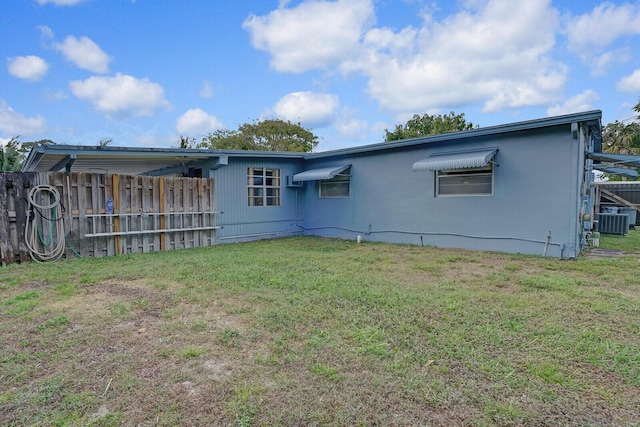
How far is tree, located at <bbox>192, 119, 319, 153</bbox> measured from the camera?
27656 mm

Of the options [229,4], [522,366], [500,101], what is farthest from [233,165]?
[500,101]

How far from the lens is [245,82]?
52.0ft

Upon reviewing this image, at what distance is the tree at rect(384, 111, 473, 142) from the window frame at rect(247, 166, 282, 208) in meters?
15.4

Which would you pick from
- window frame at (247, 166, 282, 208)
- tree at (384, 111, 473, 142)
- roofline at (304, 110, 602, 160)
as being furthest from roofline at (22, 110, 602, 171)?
tree at (384, 111, 473, 142)

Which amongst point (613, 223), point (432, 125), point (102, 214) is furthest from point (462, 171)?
point (432, 125)

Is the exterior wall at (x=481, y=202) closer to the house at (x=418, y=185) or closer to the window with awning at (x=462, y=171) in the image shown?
the house at (x=418, y=185)

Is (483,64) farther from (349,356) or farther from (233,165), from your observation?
(349,356)

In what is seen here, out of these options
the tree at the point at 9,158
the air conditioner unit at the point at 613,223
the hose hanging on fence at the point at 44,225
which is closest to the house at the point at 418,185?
the hose hanging on fence at the point at 44,225

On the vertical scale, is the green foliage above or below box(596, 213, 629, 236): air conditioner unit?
above

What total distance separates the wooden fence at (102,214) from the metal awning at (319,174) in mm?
2795

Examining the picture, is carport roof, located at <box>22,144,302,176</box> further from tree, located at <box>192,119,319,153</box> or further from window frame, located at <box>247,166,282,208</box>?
tree, located at <box>192,119,319,153</box>

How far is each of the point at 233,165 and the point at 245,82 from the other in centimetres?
754

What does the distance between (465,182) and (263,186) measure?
19.3ft

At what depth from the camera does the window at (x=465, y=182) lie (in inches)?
314
